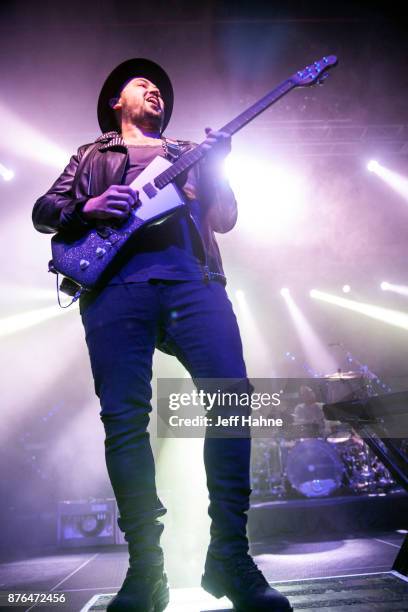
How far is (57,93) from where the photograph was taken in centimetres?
528

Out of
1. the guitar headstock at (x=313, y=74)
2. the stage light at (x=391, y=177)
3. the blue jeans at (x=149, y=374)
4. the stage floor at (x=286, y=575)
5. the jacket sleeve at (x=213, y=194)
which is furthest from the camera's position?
the stage light at (x=391, y=177)

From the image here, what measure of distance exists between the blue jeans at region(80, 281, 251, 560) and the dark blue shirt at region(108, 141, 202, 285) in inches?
1.3

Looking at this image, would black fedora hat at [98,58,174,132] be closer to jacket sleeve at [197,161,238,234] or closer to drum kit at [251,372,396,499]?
jacket sleeve at [197,161,238,234]

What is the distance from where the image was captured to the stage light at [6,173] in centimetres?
645

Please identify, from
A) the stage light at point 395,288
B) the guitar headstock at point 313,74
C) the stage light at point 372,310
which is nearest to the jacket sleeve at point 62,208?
the guitar headstock at point 313,74

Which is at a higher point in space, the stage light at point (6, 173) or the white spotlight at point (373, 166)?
the white spotlight at point (373, 166)

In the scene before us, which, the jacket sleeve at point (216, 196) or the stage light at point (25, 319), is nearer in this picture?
the jacket sleeve at point (216, 196)

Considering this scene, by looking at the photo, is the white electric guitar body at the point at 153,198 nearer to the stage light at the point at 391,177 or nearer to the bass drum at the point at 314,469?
the bass drum at the point at 314,469

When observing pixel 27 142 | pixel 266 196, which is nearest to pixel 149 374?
pixel 27 142

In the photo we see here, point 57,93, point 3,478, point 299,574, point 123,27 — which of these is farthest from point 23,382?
point 299,574

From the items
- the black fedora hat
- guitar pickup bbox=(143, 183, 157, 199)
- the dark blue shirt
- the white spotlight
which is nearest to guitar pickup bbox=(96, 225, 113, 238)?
the dark blue shirt

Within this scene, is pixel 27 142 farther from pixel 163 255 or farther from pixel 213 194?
pixel 163 255

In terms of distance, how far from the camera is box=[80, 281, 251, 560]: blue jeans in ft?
4.38

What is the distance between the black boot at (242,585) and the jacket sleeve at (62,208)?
1.26 meters
